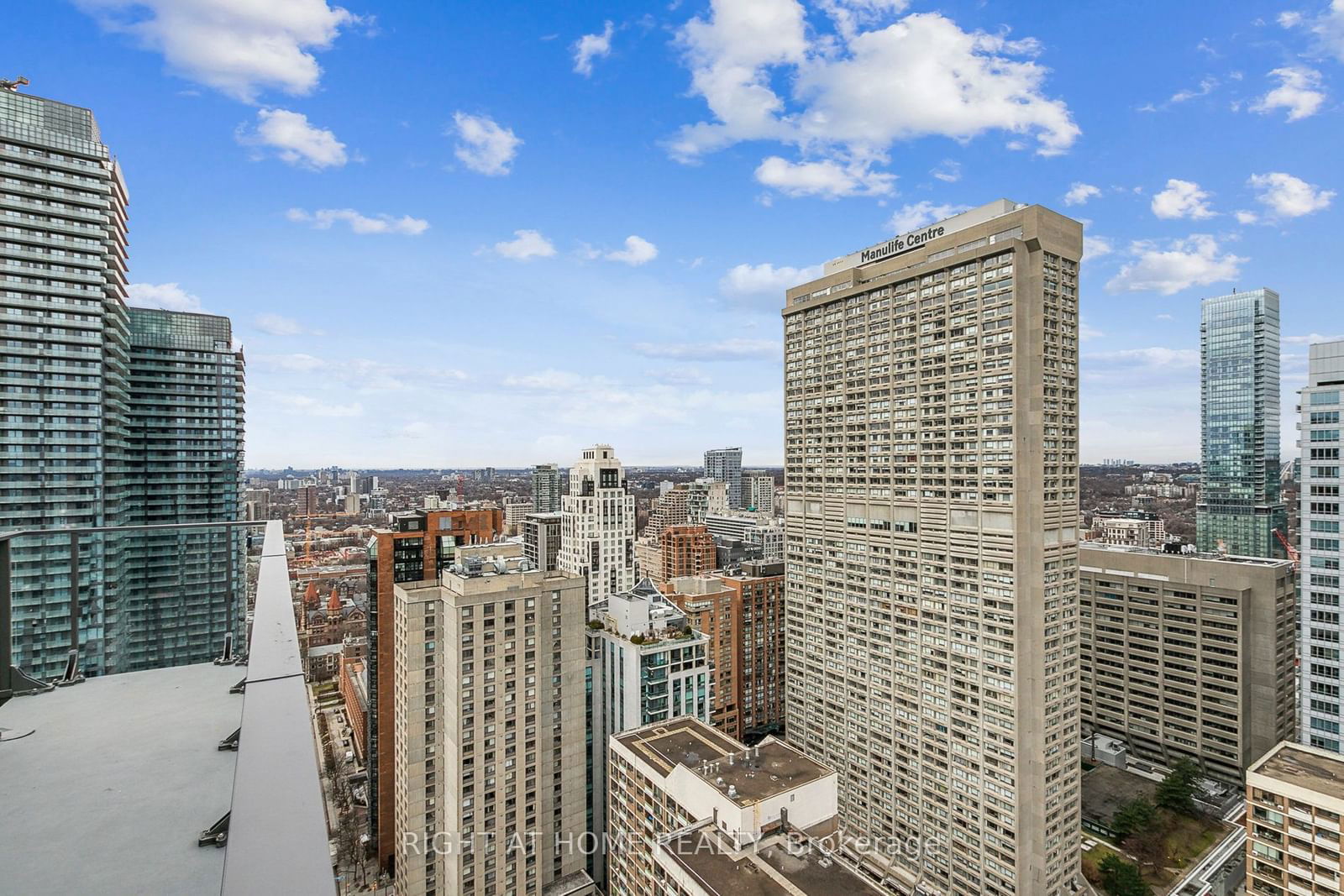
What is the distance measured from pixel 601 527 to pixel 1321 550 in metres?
46.8

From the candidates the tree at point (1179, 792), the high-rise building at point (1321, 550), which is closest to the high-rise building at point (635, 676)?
the high-rise building at point (1321, 550)

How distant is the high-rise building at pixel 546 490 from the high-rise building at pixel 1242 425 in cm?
8633

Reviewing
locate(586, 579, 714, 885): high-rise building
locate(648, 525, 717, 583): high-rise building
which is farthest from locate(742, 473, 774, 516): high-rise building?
locate(586, 579, 714, 885): high-rise building

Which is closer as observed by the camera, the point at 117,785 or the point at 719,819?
the point at 117,785

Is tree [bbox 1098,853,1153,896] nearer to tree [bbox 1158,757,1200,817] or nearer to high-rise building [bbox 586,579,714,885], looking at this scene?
tree [bbox 1158,757,1200,817]

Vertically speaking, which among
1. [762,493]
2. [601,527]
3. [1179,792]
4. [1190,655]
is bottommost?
[1179,792]

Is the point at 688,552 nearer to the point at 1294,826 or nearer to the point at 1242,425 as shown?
the point at 1294,826

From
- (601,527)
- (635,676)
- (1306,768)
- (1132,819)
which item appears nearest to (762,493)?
(601,527)

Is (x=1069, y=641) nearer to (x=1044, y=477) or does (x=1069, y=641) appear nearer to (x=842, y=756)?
(x=1044, y=477)

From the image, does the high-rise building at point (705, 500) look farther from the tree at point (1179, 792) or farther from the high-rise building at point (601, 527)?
the tree at point (1179, 792)

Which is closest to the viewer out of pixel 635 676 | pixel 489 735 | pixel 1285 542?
pixel 489 735

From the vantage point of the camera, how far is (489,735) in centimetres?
2552

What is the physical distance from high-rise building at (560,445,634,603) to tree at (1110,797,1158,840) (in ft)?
122

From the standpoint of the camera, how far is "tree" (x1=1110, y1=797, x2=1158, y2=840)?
31.0m
